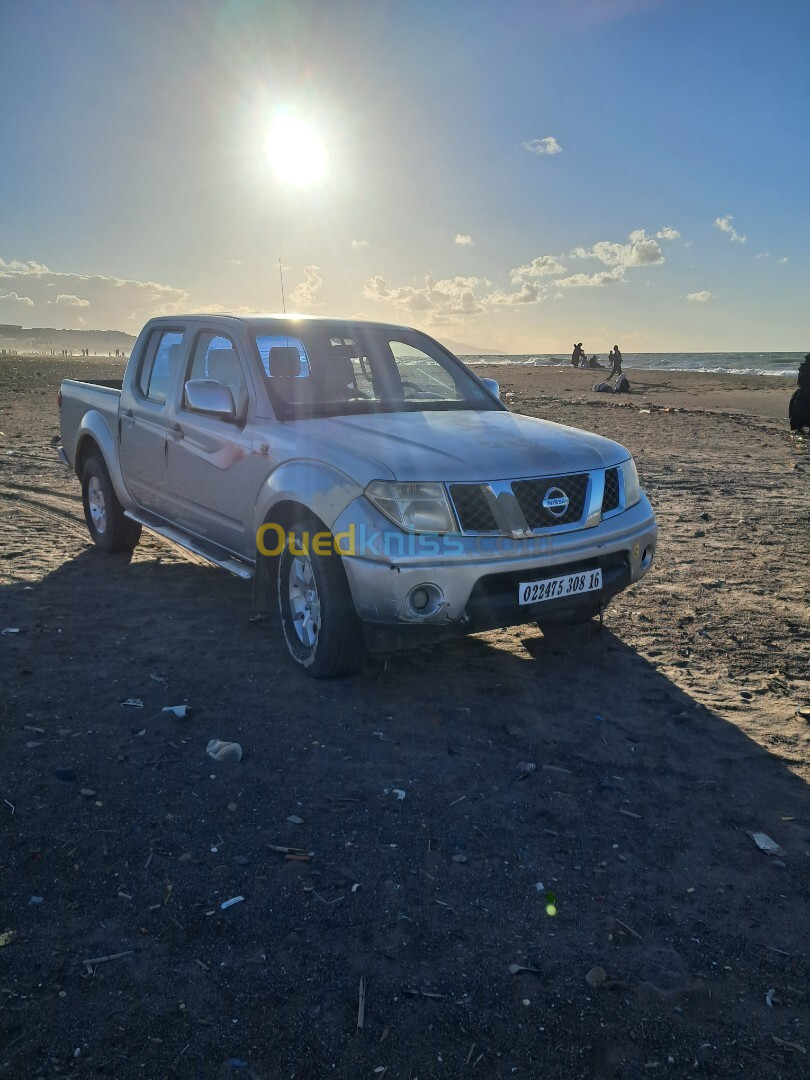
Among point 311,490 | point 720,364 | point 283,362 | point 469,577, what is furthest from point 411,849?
point 720,364

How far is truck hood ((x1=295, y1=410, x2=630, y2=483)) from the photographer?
3445 millimetres

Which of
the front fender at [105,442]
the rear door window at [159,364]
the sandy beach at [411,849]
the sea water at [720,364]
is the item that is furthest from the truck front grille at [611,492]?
the sea water at [720,364]

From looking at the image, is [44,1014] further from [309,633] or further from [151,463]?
[151,463]

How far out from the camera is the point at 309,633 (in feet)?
12.7

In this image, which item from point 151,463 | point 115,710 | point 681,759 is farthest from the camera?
point 151,463

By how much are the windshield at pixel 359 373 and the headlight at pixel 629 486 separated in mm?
1118

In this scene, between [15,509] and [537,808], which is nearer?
[537,808]

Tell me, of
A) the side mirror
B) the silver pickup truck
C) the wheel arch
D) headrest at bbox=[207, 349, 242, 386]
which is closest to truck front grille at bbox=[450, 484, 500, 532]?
the silver pickup truck

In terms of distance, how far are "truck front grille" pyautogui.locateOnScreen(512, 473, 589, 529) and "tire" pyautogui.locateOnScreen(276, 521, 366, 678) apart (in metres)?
0.91

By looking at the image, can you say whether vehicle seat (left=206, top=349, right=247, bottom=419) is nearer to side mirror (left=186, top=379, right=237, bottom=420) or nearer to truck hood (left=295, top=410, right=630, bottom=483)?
side mirror (left=186, top=379, right=237, bottom=420)

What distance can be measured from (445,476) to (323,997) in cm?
209

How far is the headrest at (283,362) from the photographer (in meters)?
4.37

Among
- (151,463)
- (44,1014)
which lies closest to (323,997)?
(44,1014)

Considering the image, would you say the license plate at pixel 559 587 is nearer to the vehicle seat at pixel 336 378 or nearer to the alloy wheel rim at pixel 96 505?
the vehicle seat at pixel 336 378
